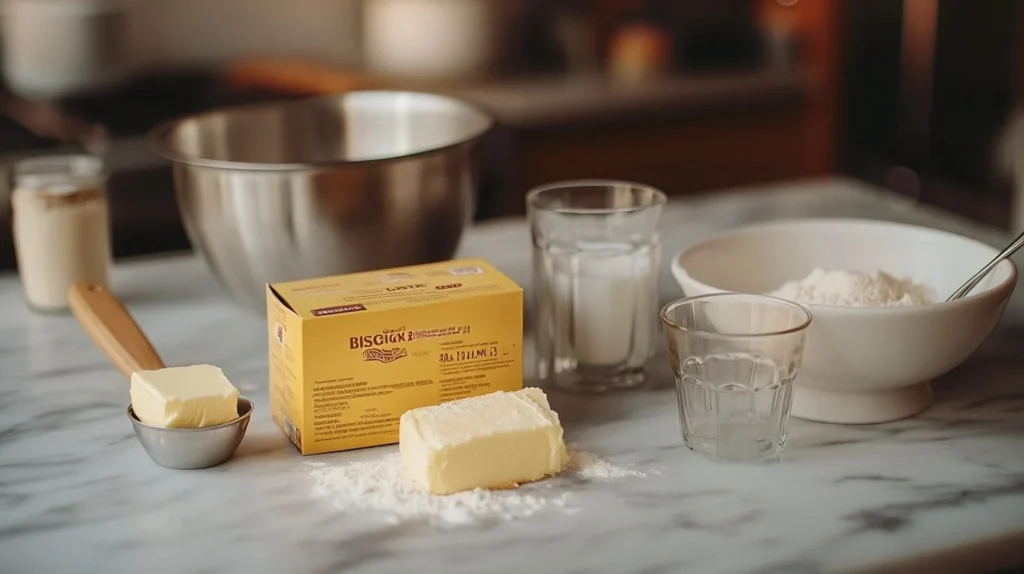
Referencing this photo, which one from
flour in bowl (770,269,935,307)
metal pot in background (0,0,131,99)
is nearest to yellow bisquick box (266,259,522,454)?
flour in bowl (770,269,935,307)

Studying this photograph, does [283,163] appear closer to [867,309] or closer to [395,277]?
[395,277]

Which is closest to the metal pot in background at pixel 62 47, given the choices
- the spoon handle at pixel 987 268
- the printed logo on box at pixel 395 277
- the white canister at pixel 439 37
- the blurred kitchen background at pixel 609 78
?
the blurred kitchen background at pixel 609 78

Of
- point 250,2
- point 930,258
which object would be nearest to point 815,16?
point 250,2

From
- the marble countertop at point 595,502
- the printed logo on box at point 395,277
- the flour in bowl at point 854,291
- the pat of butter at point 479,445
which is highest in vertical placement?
the printed logo on box at point 395,277

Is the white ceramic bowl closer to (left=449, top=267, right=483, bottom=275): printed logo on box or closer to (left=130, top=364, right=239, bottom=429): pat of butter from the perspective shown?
(left=449, top=267, right=483, bottom=275): printed logo on box

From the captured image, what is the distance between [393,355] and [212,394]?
0.13m

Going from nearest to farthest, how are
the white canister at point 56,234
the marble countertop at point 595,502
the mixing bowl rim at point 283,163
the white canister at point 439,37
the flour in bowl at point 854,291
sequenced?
the marble countertop at point 595,502 → the flour in bowl at point 854,291 → the mixing bowl rim at point 283,163 → the white canister at point 56,234 → the white canister at point 439,37

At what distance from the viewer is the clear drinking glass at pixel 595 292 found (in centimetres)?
100

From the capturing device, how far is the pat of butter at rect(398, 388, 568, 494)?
0.80 meters

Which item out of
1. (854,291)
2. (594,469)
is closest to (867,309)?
(854,291)

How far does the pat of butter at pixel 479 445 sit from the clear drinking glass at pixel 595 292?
6.6 inches

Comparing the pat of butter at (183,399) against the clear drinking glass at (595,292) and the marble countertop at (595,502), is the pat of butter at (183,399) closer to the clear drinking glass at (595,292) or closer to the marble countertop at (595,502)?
the marble countertop at (595,502)

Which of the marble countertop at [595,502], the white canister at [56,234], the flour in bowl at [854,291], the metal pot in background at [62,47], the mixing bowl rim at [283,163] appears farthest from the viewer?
the metal pot in background at [62,47]

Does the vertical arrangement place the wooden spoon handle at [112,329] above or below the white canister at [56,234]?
below
